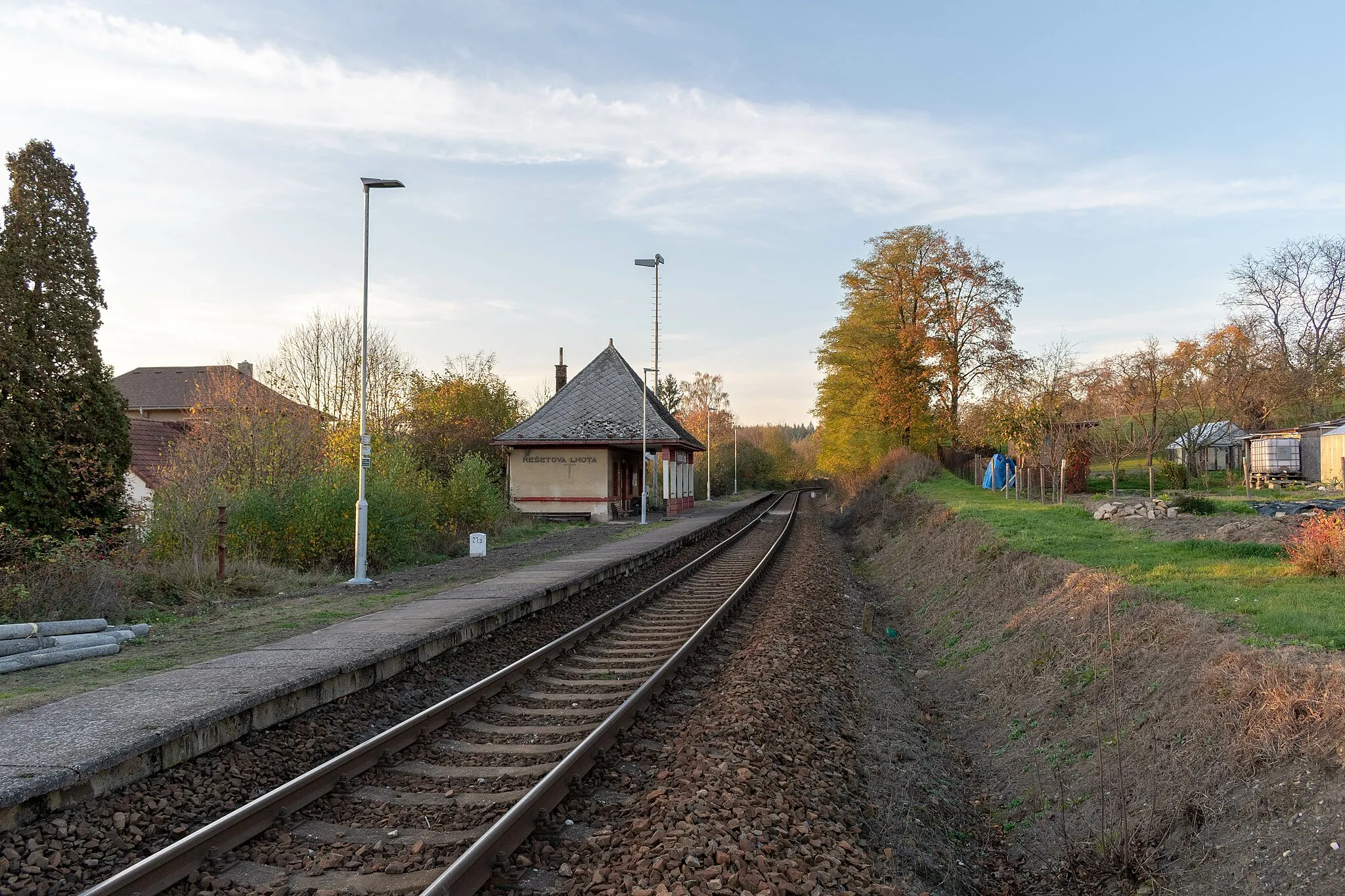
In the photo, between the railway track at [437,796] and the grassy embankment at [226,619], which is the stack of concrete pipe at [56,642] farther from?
the railway track at [437,796]

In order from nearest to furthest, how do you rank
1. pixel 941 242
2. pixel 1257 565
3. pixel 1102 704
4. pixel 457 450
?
pixel 1102 704 < pixel 1257 565 < pixel 457 450 < pixel 941 242

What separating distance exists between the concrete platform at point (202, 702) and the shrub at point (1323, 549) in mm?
9569

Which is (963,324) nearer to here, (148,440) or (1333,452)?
(1333,452)

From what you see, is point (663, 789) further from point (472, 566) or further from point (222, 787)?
point (472, 566)

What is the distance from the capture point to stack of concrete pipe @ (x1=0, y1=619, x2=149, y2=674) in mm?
8555

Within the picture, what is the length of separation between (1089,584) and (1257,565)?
→ 2365mm

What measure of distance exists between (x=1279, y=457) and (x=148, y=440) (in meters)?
44.9

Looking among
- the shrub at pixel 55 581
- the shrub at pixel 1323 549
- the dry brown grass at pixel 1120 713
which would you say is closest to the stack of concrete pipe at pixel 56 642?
the shrub at pixel 55 581

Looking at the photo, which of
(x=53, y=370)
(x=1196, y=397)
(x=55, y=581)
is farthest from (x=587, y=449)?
(x=1196, y=397)

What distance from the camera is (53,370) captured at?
13727 mm

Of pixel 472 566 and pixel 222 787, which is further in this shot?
pixel 472 566

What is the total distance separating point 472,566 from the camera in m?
17.8

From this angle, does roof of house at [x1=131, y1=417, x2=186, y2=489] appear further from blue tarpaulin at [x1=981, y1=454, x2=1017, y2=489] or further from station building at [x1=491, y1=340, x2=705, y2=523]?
blue tarpaulin at [x1=981, y1=454, x2=1017, y2=489]

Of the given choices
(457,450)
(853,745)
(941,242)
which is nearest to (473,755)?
(853,745)
